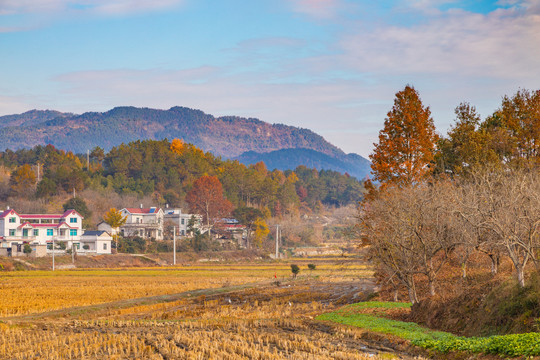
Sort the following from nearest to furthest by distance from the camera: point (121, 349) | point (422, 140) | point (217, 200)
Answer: point (121, 349) → point (422, 140) → point (217, 200)

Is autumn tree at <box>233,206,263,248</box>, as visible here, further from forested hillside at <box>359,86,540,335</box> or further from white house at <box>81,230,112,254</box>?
forested hillside at <box>359,86,540,335</box>

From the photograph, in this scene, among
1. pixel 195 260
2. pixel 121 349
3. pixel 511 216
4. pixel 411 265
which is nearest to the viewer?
pixel 121 349

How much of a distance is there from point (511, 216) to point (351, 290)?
24.6 metres

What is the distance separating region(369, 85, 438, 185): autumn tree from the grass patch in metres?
12.1

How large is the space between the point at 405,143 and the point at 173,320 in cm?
2167

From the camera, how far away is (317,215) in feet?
611

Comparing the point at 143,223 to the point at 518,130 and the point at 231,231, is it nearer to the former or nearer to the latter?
the point at 231,231

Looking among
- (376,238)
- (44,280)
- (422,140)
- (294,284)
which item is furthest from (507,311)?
(44,280)

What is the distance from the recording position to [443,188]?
124 ft

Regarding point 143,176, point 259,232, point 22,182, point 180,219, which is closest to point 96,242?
point 180,219

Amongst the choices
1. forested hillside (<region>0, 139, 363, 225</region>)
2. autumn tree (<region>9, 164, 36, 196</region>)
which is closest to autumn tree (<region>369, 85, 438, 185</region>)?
forested hillside (<region>0, 139, 363, 225</region>)

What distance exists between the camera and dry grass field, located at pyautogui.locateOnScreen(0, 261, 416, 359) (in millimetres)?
20312

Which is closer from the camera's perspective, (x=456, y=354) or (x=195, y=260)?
(x=456, y=354)

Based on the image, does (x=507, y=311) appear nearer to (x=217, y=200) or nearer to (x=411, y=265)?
(x=411, y=265)
